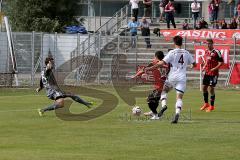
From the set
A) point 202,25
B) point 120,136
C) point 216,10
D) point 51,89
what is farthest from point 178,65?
point 216,10

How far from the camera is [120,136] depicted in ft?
53.6

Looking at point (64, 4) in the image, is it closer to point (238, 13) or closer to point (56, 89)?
point (238, 13)

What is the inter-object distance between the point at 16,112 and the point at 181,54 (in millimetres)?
5781

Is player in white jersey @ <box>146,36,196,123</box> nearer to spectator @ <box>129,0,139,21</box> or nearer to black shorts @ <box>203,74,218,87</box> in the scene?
black shorts @ <box>203,74,218,87</box>

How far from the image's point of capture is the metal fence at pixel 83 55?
1599 inches

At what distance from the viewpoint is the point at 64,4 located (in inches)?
2130

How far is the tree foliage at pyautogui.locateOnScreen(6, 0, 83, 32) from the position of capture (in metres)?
52.6

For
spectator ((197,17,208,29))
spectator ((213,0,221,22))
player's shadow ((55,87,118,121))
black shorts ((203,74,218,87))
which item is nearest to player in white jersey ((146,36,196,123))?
player's shadow ((55,87,118,121))

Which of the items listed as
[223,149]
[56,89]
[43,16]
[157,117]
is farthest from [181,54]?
[43,16]

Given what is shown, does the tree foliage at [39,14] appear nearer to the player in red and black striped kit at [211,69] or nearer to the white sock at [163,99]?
the player in red and black striped kit at [211,69]

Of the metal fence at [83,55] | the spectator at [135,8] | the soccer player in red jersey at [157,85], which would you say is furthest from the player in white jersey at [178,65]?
the spectator at [135,8]

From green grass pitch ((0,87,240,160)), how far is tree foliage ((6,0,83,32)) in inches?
1130

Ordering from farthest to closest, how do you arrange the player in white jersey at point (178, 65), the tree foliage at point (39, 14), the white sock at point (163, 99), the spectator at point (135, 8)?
the tree foliage at point (39, 14) < the spectator at point (135, 8) < the white sock at point (163, 99) < the player in white jersey at point (178, 65)

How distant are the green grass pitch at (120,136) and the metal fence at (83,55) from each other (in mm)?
16499
